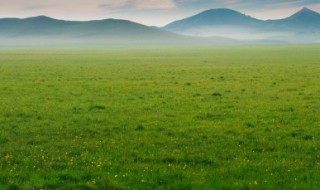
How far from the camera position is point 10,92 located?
96.1 ft

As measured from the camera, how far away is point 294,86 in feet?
107

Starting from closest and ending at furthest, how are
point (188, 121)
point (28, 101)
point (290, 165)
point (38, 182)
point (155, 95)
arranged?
1. point (38, 182)
2. point (290, 165)
3. point (188, 121)
4. point (28, 101)
5. point (155, 95)

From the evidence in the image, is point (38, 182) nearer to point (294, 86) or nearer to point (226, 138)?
point (226, 138)

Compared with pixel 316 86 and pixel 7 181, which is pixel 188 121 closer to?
pixel 7 181

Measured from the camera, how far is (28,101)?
979 inches

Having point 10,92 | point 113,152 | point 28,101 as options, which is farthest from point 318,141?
point 10,92

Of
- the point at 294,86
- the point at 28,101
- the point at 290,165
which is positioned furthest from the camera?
the point at 294,86

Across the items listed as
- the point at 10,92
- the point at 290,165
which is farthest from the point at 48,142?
the point at 10,92

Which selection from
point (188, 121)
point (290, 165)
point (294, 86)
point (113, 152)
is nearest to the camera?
point (290, 165)

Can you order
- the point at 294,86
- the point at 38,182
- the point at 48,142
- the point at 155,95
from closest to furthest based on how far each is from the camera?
the point at 38,182 → the point at 48,142 → the point at 155,95 → the point at 294,86

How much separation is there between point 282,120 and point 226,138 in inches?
179

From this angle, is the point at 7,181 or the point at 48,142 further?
the point at 48,142

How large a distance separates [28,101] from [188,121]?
1124 cm

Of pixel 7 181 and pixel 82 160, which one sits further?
pixel 82 160
